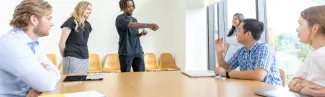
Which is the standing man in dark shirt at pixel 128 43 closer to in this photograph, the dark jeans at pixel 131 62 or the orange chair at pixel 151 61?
the dark jeans at pixel 131 62

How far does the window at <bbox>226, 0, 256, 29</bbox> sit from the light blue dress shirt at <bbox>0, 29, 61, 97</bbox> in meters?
2.86

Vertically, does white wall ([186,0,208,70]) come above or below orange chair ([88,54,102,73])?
above

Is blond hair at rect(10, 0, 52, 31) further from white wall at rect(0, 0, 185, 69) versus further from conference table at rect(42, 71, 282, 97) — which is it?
white wall at rect(0, 0, 185, 69)

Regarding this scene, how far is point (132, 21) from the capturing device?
9.75 feet

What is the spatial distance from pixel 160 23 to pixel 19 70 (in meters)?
4.49

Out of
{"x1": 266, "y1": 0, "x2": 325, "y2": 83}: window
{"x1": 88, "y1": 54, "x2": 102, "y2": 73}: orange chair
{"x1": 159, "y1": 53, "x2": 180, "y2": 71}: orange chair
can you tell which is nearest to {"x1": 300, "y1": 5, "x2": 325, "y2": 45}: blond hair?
{"x1": 266, "y1": 0, "x2": 325, "y2": 83}: window

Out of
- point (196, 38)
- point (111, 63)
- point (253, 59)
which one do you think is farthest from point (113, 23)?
point (253, 59)

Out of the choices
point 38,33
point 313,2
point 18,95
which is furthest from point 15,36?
point 313,2

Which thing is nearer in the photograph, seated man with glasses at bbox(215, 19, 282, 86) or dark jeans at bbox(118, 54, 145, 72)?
seated man with glasses at bbox(215, 19, 282, 86)

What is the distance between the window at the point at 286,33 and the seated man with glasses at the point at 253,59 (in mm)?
1080

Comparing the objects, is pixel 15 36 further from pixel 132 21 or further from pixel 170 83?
pixel 132 21

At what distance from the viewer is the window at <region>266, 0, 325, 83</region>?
2.81 m

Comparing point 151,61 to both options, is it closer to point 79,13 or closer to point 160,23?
point 160,23

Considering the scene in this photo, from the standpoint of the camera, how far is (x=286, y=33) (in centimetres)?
301
